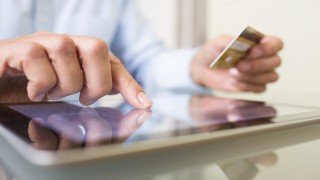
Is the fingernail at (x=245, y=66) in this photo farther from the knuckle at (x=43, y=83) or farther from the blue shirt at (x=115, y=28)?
the knuckle at (x=43, y=83)

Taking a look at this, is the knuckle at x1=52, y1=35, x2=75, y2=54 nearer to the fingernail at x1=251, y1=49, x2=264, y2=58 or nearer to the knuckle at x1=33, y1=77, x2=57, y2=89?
the knuckle at x1=33, y1=77, x2=57, y2=89

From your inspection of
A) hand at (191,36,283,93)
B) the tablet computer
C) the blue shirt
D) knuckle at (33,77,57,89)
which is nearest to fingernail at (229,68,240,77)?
hand at (191,36,283,93)

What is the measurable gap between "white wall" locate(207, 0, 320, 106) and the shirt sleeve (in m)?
0.22

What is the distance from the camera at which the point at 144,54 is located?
1.10m

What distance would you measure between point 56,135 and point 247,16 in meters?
0.90

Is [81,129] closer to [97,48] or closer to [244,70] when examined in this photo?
[97,48]

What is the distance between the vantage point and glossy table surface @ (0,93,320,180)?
188 millimetres

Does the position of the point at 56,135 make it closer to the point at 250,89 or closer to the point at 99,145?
the point at 99,145

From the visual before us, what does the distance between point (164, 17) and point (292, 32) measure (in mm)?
681

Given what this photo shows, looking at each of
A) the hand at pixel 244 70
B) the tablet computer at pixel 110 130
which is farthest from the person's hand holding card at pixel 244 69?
the tablet computer at pixel 110 130

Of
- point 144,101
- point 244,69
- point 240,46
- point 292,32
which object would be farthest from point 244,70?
point 144,101

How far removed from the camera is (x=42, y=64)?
35 centimetres

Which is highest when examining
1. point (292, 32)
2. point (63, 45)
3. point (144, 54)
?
point (63, 45)

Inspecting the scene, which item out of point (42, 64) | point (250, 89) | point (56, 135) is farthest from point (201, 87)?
point (56, 135)
